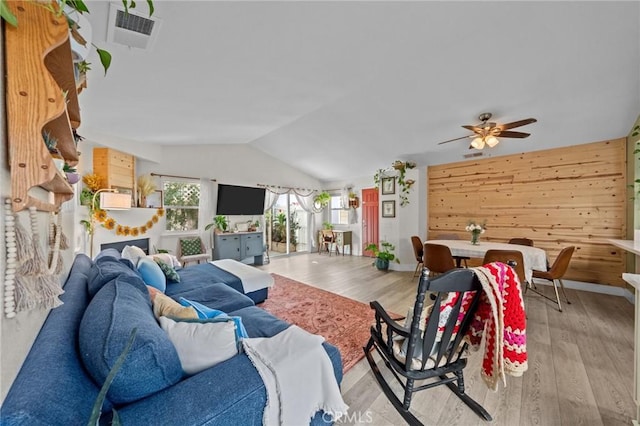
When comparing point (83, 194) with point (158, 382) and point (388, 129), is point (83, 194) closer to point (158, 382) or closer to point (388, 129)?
point (158, 382)

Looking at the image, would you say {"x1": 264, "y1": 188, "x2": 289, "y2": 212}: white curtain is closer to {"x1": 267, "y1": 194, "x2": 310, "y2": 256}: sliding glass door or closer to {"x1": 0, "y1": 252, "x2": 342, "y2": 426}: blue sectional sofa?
{"x1": 267, "y1": 194, "x2": 310, "y2": 256}: sliding glass door

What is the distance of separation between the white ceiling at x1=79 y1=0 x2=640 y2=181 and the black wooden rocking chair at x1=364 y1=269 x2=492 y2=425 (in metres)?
2.01

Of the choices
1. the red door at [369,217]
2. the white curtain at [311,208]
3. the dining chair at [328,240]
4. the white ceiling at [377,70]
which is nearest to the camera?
the white ceiling at [377,70]

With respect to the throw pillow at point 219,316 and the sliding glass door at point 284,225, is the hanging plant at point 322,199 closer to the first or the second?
the sliding glass door at point 284,225

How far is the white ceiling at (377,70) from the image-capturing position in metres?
1.87

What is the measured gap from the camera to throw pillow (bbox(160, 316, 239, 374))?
1097 mm

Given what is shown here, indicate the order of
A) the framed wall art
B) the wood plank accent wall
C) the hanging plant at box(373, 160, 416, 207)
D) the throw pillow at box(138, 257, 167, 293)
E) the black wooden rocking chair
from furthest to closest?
the framed wall art → the hanging plant at box(373, 160, 416, 207) → the wood plank accent wall → the throw pillow at box(138, 257, 167, 293) → the black wooden rocking chair

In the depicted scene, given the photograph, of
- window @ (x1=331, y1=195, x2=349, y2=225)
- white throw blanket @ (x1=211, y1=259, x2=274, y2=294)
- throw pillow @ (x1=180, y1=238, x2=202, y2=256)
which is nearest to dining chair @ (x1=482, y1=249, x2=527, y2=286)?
white throw blanket @ (x1=211, y1=259, x2=274, y2=294)

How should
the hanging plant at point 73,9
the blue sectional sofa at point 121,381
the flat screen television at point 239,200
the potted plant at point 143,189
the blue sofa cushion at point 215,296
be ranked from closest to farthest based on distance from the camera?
the hanging plant at point 73,9 → the blue sectional sofa at point 121,381 → the blue sofa cushion at point 215,296 → the potted plant at point 143,189 → the flat screen television at point 239,200

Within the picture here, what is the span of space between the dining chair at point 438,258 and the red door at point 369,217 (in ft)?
10.0

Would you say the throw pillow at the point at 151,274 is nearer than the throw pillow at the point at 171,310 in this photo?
No

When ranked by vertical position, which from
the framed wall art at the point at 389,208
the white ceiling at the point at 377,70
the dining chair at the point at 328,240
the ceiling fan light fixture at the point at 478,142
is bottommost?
the dining chair at the point at 328,240

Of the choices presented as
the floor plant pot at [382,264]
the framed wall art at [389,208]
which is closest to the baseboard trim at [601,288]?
the floor plant pot at [382,264]

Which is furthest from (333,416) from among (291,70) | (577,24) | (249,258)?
(249,258)
